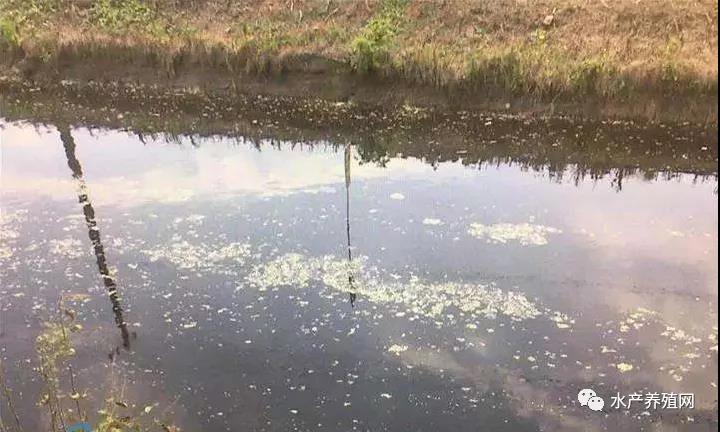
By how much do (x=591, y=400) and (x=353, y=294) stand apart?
1780mm

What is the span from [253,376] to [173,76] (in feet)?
23.6

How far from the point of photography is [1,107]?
9.43 metres

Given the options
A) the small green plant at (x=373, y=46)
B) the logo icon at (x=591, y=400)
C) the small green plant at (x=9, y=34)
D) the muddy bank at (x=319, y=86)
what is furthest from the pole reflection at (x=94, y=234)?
the small green plant at (x=373, y=46)

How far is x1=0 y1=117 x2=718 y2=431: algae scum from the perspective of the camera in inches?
142

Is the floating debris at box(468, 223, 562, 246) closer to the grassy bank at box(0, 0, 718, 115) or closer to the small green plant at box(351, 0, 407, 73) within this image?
the grassy bank at box(0, 0, 718, 115)

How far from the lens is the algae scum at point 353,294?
3.61m

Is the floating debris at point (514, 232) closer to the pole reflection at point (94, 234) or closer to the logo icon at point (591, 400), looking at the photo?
the logo icon at point (591, 400)

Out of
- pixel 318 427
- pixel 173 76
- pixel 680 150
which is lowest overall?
pixel 318 427

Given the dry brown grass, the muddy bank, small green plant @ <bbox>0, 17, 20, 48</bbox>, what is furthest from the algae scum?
small green plant @ <bbox>0, 17, 20, 48</bbox>

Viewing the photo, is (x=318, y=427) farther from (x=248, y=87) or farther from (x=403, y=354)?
(x=248, y=87)

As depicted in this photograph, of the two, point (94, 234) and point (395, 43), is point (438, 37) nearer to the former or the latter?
point (395, 43)

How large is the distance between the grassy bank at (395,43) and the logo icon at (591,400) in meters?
5.35

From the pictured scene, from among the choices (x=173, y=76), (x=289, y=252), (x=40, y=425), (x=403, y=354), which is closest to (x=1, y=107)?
(x=173, y=76)

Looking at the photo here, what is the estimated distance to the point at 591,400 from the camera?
3.62m
